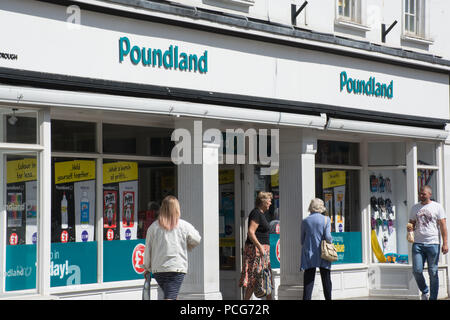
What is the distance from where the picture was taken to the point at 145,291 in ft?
33.6

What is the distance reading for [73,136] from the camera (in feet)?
41.5

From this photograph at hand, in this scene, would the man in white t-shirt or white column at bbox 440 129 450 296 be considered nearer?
the man in white t-shirt

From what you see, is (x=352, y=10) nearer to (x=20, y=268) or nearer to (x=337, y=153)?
(x=337, y=153)

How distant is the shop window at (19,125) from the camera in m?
10.7

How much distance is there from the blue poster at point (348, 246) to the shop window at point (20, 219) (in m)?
7.36

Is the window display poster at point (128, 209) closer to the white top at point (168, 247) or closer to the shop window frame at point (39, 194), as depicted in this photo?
the shop window frame at point (39, 194)

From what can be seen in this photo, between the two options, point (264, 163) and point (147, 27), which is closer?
point (147, 27)

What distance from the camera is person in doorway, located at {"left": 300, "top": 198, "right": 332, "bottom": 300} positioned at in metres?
13.7

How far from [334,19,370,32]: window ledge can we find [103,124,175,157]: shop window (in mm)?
3920

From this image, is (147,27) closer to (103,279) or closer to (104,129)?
(104,129)

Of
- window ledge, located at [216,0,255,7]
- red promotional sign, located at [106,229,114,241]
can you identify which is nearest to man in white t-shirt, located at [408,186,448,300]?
window ledge, located at [216,0,255,7]

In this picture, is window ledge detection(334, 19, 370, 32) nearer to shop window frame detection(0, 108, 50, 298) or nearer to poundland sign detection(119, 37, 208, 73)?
poundland sign detection(119, 37, 208, 73)

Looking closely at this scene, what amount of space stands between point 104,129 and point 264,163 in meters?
3.65
